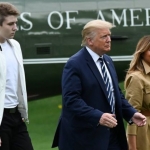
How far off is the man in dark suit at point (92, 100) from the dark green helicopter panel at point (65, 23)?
411 cm

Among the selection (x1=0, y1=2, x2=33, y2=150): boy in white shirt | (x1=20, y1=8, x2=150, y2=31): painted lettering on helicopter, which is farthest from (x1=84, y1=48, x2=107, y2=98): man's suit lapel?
(x1=20, y1=8, x2=150, y2=31): painted lettering on helicopter

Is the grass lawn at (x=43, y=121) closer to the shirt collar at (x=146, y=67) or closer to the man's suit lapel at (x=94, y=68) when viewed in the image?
the shirt collar at (x=146, y=67)

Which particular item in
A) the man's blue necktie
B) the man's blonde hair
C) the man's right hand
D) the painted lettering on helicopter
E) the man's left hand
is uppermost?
the man's blonde hair

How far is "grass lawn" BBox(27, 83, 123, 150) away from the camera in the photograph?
29.9 feet

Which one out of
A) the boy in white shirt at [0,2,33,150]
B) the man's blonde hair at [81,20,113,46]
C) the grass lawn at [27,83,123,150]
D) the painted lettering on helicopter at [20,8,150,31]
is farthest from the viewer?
the painted lettering on helicopter at [20,8,150,31]

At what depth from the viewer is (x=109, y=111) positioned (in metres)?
5.41

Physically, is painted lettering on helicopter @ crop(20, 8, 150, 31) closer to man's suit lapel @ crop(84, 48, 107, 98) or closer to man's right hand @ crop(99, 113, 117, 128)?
man's suit lapel @ crop(84, 48, 107, 98)

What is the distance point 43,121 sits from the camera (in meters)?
11.1

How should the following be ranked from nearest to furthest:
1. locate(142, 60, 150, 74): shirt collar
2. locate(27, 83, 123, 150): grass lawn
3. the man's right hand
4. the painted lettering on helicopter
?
the man's right hand
locate(142, 60, 150, 74): shirt collar
locate(27, 83, 123, 150): grass lawn
the painted lettering on helicopter

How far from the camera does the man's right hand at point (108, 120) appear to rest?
503cm

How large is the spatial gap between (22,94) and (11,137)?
0.36 meters

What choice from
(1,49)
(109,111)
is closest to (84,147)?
(109,111)

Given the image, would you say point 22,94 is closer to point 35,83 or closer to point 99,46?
point 99,46

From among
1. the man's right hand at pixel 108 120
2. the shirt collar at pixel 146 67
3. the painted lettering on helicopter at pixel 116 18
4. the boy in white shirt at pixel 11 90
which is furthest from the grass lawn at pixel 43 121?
the man's right hand at pixel 108 120
